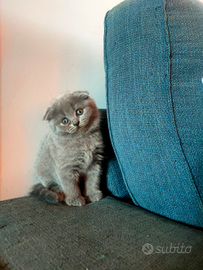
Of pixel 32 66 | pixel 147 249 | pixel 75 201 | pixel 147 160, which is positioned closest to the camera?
pixel 147 249

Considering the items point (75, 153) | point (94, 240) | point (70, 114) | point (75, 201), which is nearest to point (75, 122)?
point (70, 114)

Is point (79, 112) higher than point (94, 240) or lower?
higher

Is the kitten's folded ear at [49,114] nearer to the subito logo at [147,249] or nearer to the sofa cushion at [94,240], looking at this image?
the sofa cushion at [94,240]

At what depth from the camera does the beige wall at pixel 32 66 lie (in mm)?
1034

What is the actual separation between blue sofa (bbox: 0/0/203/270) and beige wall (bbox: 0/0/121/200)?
37cm

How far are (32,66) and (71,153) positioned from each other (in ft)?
1.72

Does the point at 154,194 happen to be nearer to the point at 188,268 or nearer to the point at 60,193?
the point at 188,268

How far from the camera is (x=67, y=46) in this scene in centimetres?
119

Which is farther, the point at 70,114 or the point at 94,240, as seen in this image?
the point at 70,114

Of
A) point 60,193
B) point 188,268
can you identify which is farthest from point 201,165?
point 60,193

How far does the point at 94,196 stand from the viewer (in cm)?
99

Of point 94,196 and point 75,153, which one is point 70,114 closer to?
point 75,153

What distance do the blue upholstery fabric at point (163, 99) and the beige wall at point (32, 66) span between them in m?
0.50

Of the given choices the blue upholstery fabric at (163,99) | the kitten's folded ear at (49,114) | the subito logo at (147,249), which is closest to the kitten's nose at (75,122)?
the kitten's folded ear at (49,114)
